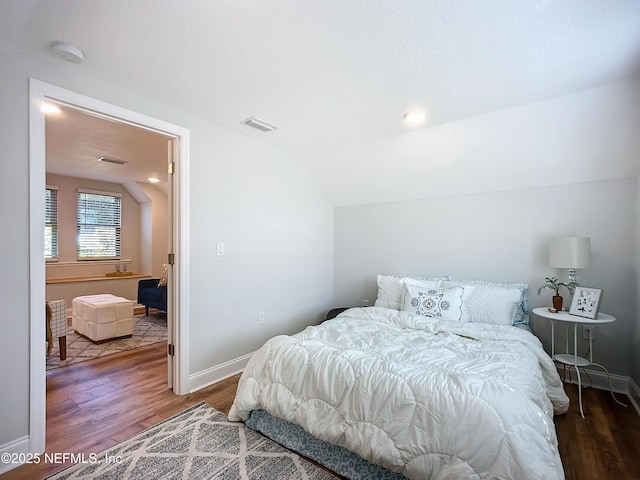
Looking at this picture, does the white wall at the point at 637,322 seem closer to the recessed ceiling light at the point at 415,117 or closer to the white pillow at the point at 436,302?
the white pillow at the point at 436,302

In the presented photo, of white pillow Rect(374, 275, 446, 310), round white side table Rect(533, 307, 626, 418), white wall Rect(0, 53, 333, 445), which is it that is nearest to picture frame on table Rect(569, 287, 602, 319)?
round white side table Rect(533, 307, 626, 418)

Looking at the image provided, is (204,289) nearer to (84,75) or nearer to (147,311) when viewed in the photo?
(84,75)

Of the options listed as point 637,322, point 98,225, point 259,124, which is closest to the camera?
point 637,322

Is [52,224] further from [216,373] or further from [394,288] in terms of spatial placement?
[394,288]

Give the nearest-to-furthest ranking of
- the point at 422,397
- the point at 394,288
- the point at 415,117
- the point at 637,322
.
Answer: the point at 422,397 < the point at 637,322 < the point at 415,117 < the point at 394,288

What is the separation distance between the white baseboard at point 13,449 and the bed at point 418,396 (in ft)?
3.66

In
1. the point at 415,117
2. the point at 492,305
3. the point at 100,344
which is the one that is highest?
the point at 415,117

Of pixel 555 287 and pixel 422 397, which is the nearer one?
pixel 422 397

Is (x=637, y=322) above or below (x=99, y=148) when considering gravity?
below

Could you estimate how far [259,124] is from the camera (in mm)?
2727

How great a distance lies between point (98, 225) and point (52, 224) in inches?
26.3

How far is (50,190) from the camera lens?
17.1 feet

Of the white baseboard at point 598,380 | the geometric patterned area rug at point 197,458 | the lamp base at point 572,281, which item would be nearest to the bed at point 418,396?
the geometric patterned area rug at point 197,458

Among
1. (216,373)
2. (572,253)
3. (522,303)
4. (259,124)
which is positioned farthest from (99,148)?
(572,253)
